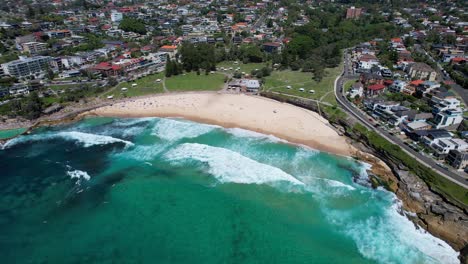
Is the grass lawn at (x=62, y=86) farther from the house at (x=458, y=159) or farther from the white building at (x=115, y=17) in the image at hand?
the white building at (x=115, y=17)

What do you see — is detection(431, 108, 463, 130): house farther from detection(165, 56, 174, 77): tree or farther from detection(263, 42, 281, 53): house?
detection(165, 56, 174, 77): tree

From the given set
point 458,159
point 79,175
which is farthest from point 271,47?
point 79,175

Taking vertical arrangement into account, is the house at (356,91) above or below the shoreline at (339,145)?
above

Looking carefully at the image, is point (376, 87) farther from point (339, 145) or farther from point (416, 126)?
point (339, 145)

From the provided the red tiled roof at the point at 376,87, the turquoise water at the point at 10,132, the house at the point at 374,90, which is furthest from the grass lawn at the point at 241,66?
the turquoise water at the point at 10,132

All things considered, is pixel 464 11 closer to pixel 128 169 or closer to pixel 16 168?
pixel 128 169

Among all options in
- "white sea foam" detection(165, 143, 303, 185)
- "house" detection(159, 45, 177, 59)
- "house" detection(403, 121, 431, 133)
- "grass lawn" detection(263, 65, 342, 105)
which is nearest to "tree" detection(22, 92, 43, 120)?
"white sea foam" detection(165, 143, 303, 185)
